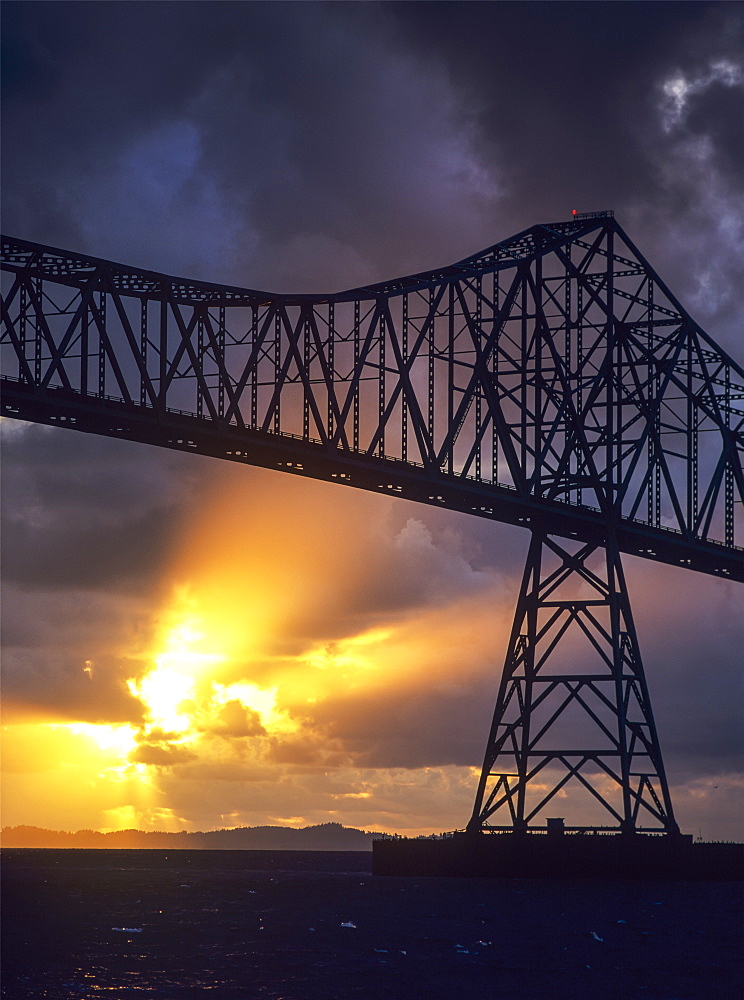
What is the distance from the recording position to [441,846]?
89.6 m

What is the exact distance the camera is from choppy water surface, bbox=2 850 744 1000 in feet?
188

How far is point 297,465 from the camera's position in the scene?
250 feet

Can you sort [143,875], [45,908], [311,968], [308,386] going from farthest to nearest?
[143,875], [45,908], [308,386], [311,968]

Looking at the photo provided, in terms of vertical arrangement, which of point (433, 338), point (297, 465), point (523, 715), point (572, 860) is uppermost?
point (433, 338)

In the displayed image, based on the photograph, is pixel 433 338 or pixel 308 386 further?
pixel 433 338

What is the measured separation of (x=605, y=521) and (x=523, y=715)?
11.0m

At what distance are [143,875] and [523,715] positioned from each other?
273 ft

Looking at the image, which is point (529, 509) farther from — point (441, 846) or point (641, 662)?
point (441, 846)

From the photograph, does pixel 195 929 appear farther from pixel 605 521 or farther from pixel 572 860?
pixel 605 521

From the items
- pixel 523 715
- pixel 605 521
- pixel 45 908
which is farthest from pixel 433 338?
pixel 45 908

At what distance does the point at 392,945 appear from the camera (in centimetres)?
6844

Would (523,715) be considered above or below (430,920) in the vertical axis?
above

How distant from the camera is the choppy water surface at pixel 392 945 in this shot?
5744 cm

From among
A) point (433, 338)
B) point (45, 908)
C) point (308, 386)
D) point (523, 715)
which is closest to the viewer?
point (308, 386)
